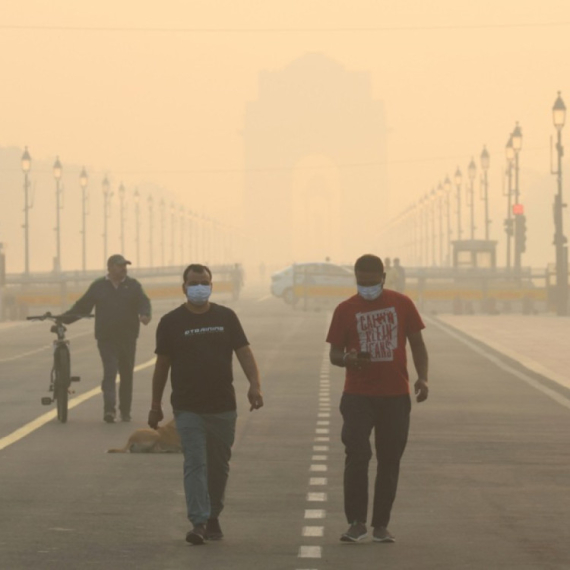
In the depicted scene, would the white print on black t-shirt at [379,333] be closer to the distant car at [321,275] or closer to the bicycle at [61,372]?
the bicycle at [61,372]

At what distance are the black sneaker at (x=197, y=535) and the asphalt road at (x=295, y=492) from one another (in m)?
0.08

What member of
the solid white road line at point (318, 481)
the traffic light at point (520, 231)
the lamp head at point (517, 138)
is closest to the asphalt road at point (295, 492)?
the solid white road line at point (318, 481)

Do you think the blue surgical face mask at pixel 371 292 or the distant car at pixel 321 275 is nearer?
the blue surgical face mask at pixel 371 292

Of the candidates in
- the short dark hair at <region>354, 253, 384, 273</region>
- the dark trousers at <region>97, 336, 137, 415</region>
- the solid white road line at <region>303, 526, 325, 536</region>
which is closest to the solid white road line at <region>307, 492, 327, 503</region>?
the solid white road line at <region>303, 526, 325, 536</region>

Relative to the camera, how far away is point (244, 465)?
1499 centimetres

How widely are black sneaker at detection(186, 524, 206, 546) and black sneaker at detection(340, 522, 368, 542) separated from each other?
77 cm

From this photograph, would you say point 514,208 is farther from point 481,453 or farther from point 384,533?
point 384,533

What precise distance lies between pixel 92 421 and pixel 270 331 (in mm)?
27907

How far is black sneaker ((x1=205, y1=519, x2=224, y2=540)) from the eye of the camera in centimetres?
1077

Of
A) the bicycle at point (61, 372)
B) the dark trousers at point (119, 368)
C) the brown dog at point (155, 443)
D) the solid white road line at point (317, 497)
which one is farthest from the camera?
the dark trousers at point (119, 368)

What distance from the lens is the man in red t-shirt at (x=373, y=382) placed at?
1072cm

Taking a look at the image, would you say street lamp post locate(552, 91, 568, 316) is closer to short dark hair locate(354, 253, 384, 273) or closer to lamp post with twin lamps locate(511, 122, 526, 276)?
lamp post with twin lamps locate(511, 122, 526, 276)

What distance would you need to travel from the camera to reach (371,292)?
1078 cm

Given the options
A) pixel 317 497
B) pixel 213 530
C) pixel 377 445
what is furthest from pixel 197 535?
pixel 317 497
